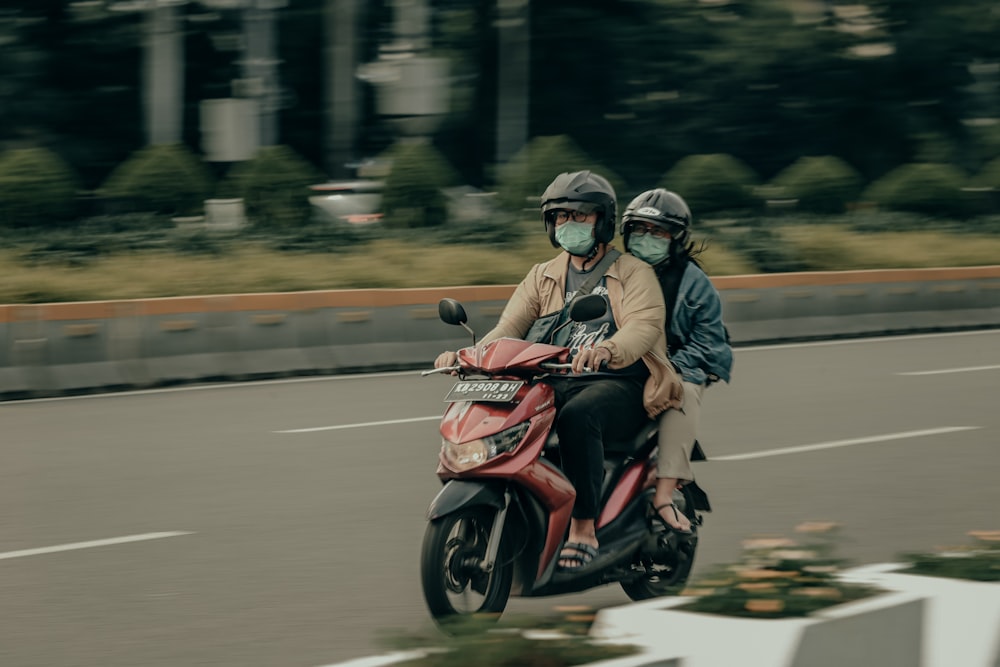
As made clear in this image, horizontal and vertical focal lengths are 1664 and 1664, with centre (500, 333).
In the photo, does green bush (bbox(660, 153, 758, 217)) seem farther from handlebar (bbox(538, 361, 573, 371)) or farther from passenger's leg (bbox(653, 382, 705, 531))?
handlebar (bbox(538, 361, 573, 371))

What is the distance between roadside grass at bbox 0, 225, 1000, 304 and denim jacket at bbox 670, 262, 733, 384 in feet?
28.8

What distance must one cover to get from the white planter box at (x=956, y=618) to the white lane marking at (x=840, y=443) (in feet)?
18.1

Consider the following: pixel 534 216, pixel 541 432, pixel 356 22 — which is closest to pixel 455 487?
pixel 541 432

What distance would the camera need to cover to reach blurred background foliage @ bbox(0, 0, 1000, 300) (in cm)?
2127

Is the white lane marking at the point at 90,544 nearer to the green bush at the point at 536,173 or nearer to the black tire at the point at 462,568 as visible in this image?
the black tire at the point at 462,568

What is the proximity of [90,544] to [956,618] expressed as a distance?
4.41 m

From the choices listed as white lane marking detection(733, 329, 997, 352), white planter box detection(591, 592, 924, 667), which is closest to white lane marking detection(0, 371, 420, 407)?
white lane marking detection(733, 329, 997, 352)

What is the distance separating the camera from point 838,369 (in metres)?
15.0

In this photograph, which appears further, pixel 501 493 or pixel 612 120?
pixel 612 120

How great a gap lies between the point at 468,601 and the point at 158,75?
26.8 meters

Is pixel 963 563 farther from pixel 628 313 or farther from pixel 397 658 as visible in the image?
pixel 397 658

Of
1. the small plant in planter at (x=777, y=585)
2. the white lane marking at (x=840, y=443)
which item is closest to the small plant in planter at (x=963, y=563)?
the small plant in planter at (x=777, y=585)

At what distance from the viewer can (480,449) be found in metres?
5.50

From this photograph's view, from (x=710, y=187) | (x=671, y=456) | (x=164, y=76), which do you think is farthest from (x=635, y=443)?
(x=164, y=76)
